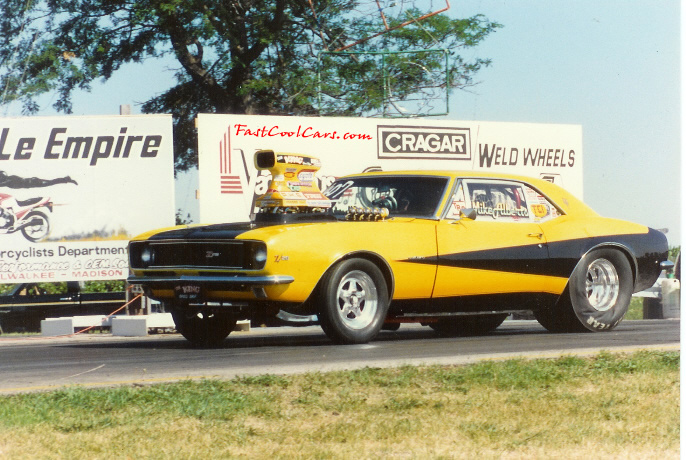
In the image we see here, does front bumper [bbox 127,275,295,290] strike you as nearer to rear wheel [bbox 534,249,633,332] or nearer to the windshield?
the windshield

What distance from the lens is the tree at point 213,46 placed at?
24688 millimetres

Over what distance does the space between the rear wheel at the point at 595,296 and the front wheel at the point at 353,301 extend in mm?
2162

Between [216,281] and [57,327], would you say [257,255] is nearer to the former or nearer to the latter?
[216,281]

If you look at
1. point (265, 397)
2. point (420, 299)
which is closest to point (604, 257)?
point (420, 299)

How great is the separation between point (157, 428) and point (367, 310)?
3914 mm

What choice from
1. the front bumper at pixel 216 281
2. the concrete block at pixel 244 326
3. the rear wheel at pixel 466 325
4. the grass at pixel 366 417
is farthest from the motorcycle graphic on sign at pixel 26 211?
the grass at pixel 366 417

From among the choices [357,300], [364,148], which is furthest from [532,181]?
[364,148]

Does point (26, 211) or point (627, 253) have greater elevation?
point (26, 211)

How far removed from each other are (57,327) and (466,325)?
5.47 metres

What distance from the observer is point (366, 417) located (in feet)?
17.6

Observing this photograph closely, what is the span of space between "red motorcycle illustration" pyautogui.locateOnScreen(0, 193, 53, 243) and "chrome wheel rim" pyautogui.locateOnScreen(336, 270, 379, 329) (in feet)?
31.1

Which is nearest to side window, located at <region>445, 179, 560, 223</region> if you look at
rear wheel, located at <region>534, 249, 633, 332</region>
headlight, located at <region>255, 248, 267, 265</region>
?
rear wheel, located at <region>534, 249, 633, 332</region>

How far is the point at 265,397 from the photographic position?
5875mm

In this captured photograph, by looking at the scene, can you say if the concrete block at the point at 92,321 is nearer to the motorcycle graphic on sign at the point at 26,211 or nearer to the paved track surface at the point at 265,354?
the motorcycle graphic on sign at the point at 26,211
